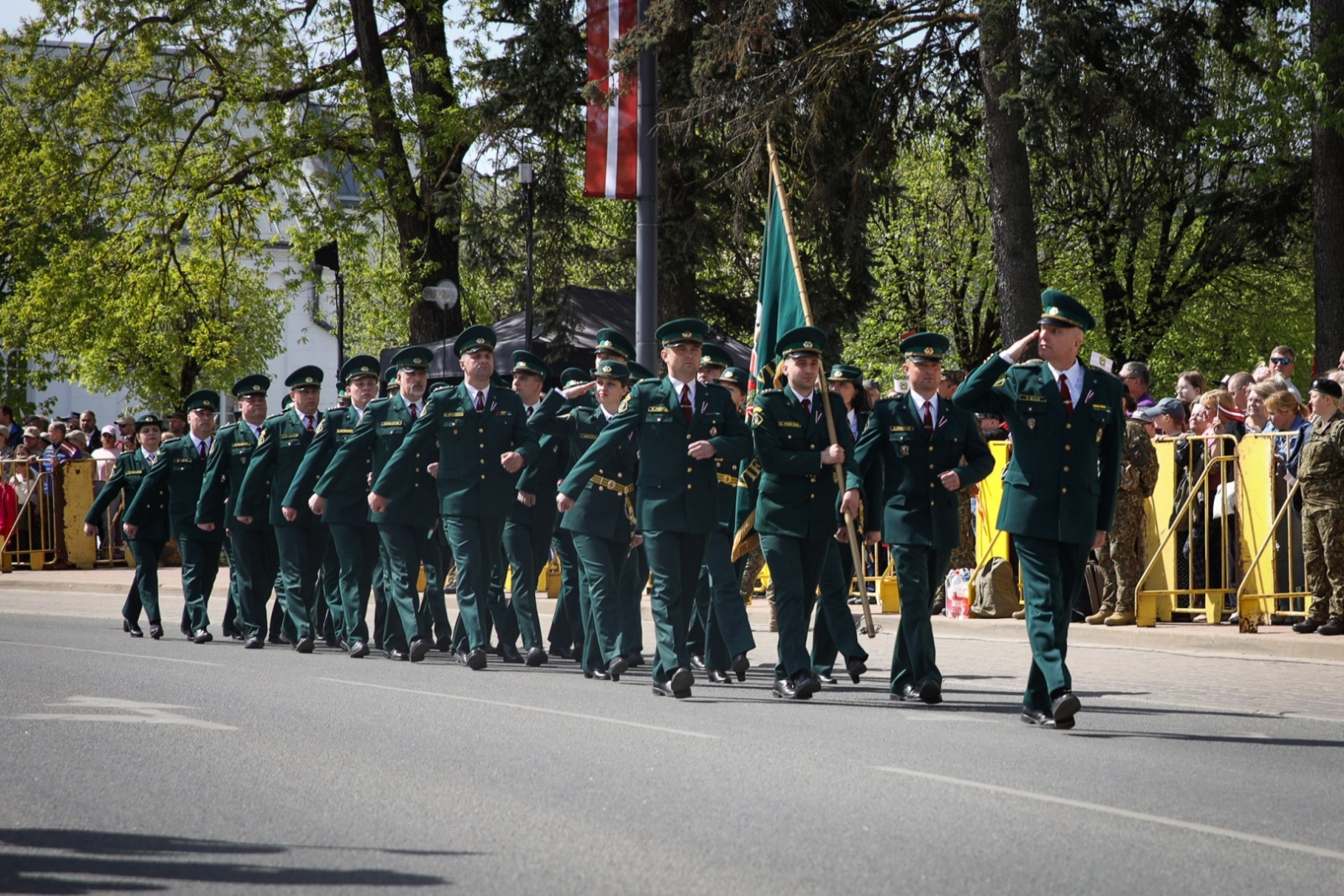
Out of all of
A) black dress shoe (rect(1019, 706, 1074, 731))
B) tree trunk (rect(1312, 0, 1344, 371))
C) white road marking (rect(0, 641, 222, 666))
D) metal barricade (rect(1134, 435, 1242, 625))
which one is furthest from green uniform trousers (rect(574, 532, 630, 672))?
tree trunk (rect(1312, 0, 1344, 371))

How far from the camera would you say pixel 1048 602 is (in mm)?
8906

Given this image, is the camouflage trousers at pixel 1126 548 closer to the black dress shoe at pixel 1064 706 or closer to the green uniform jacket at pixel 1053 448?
the green uniform jacket at pixel 1053 448

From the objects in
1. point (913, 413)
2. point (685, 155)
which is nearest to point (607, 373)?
point (913, 413)

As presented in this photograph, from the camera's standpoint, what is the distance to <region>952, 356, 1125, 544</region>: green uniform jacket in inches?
352

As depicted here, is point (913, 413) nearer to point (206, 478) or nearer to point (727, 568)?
point (727, 568)

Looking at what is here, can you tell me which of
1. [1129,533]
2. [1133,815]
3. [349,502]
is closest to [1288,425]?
[1129,533]

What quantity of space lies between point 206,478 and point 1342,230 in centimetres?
1418

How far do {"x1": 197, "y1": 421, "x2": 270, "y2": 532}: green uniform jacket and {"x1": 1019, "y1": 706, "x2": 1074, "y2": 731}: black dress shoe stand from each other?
7.69m

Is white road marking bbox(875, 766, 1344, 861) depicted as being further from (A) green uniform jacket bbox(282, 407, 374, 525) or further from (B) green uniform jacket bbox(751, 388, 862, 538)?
(A) green uniform jacket bbox(282, 407, 374, 525)

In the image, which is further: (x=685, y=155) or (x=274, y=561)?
(x=685, y=155)

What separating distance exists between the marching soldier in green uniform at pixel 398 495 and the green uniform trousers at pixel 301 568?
68 cm

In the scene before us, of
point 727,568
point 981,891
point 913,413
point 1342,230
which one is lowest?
point 981,891

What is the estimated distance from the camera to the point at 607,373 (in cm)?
1216

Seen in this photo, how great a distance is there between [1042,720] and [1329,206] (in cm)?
1477
